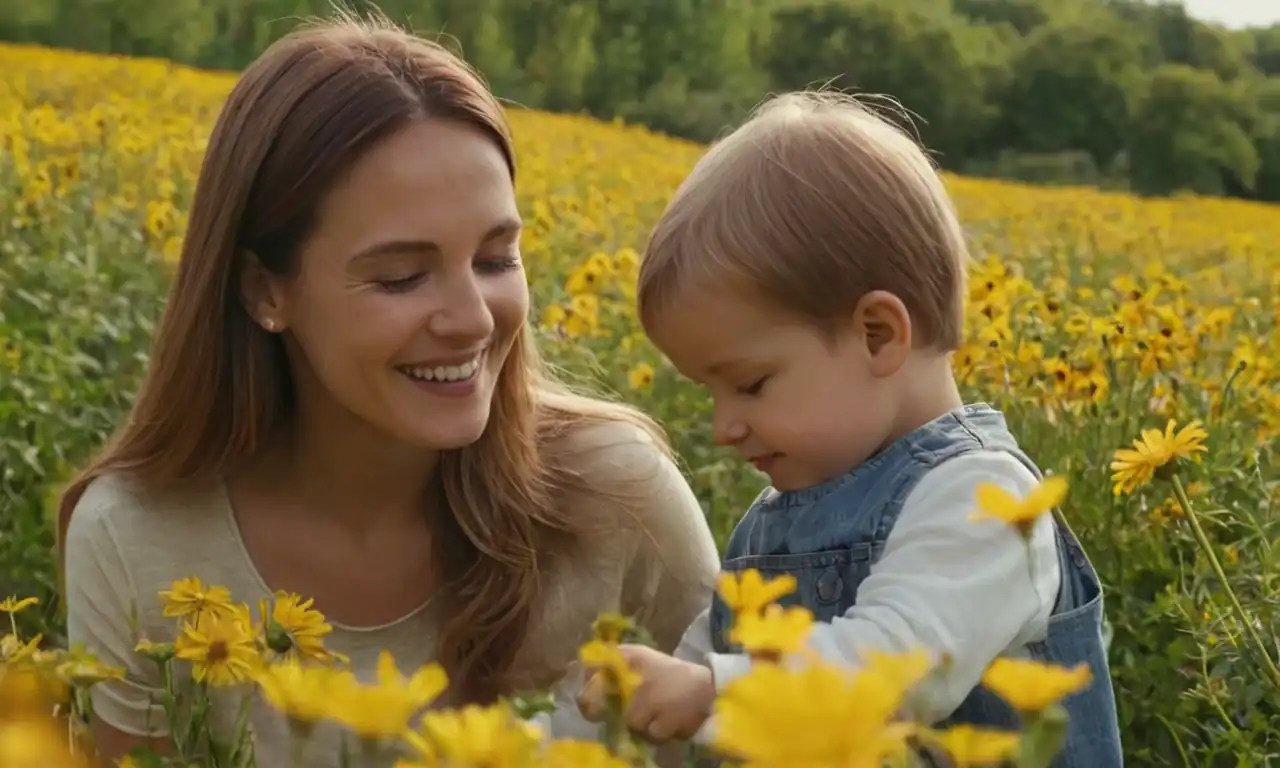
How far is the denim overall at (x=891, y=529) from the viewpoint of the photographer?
4.49 ft

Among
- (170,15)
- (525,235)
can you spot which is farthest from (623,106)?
(525,235)

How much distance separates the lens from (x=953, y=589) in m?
1.21

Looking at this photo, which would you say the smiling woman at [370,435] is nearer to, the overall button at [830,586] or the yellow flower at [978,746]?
the overall button at [830,586]

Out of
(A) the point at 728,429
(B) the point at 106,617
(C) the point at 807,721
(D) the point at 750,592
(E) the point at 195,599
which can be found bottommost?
(B) the point at 106,617

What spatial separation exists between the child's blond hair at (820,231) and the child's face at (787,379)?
2 cm

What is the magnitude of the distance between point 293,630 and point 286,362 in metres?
0.83

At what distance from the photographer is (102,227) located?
383 centimetres

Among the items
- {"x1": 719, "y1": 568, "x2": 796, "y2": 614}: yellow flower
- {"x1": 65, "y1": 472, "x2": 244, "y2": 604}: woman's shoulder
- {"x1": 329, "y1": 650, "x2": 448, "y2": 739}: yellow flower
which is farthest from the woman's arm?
{"x1": 329, "y1": 650, "x2": 448, "y2": 739}: yellow flower

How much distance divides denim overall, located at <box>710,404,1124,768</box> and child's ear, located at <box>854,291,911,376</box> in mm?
73

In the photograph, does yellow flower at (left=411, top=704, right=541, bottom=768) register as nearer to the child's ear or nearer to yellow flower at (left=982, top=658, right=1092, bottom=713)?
yellow flower at (left=982, top=658, right=1092, bottom=713)

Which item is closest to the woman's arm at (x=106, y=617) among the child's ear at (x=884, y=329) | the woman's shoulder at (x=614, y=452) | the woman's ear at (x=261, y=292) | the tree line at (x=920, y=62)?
the woman's ear at (x=261, y=292)

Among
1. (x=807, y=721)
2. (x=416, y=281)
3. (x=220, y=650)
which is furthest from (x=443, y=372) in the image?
(x=807, y=721)

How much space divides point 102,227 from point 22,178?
0.53 metres

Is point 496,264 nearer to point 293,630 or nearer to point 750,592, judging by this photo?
point 293,630
